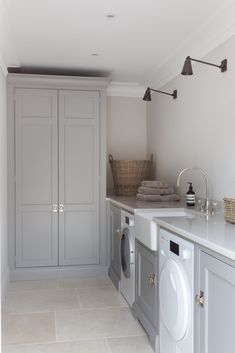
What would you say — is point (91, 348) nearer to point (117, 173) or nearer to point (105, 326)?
point (105, 326)

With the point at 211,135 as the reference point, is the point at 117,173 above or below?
below

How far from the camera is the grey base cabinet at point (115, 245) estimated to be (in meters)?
3.80

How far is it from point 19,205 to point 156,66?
82.3 inches

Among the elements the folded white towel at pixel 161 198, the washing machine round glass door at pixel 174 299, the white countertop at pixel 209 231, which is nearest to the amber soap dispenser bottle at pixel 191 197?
the white countertop at pixel 209 231

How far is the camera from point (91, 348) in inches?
103

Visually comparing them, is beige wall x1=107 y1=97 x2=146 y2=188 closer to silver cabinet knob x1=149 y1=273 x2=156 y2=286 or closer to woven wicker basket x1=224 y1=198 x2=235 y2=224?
silver cabinet knob x1=149 y1=273 x2=156 y2=286

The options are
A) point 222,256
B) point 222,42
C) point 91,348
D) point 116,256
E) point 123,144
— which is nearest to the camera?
point 222,256

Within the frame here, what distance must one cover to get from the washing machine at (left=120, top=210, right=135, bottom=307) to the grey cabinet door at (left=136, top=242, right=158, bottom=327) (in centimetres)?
16

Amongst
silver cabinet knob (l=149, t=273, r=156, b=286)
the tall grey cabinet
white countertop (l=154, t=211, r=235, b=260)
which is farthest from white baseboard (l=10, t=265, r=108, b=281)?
white countertop (l=154, t=211, r=235, b=260)

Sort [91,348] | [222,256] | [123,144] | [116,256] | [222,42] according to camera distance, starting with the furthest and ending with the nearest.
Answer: [123,144] < [116,256] < [222,42] < [91,348] < [222,256]

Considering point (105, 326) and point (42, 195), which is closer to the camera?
point (105, 326)

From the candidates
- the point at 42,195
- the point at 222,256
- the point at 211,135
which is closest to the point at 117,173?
the point at 42,195

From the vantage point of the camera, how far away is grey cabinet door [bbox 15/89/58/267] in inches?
163

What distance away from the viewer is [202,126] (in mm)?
3207
